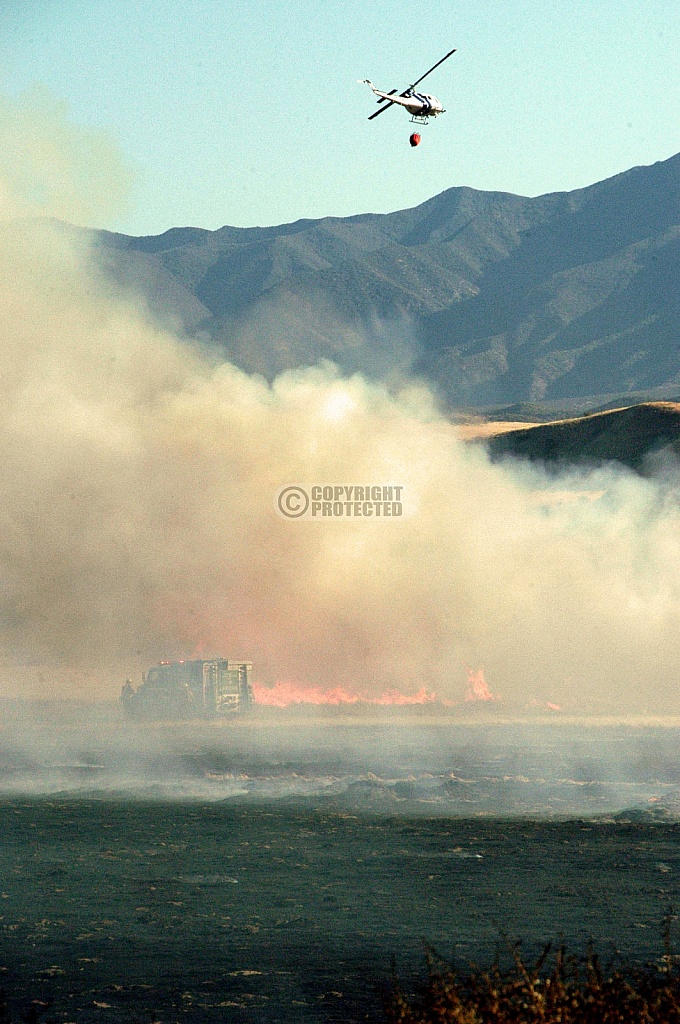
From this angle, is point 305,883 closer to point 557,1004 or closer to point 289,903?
point 289,903

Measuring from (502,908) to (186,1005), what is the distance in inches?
1096

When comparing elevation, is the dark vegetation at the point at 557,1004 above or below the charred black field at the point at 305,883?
above

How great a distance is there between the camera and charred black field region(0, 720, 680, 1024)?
6234 centimetres

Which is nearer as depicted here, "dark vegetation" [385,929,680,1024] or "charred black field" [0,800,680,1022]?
"dark vegetation" [385,929,680,1024]

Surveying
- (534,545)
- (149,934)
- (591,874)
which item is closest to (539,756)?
(534,545)

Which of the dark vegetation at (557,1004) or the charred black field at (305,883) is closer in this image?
the dark vegetation at (557,1004)

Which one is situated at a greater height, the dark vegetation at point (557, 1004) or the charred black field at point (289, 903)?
the dark vegetation at point (557, 1004)

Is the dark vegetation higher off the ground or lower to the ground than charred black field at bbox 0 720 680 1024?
higher

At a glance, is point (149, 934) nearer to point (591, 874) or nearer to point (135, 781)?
point (591, 874)

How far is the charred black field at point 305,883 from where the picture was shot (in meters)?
62.3

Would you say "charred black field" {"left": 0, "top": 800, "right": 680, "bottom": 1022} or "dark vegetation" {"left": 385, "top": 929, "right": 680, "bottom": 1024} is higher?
"dark vegetation" {"left": 385, "top": 929, "right": 680, "bottom": 1024}

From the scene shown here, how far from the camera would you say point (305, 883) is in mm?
89500

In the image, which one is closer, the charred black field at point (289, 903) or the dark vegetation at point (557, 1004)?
the dark vegetation at point (557, 1004)

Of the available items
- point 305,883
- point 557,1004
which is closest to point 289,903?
point 305,883
